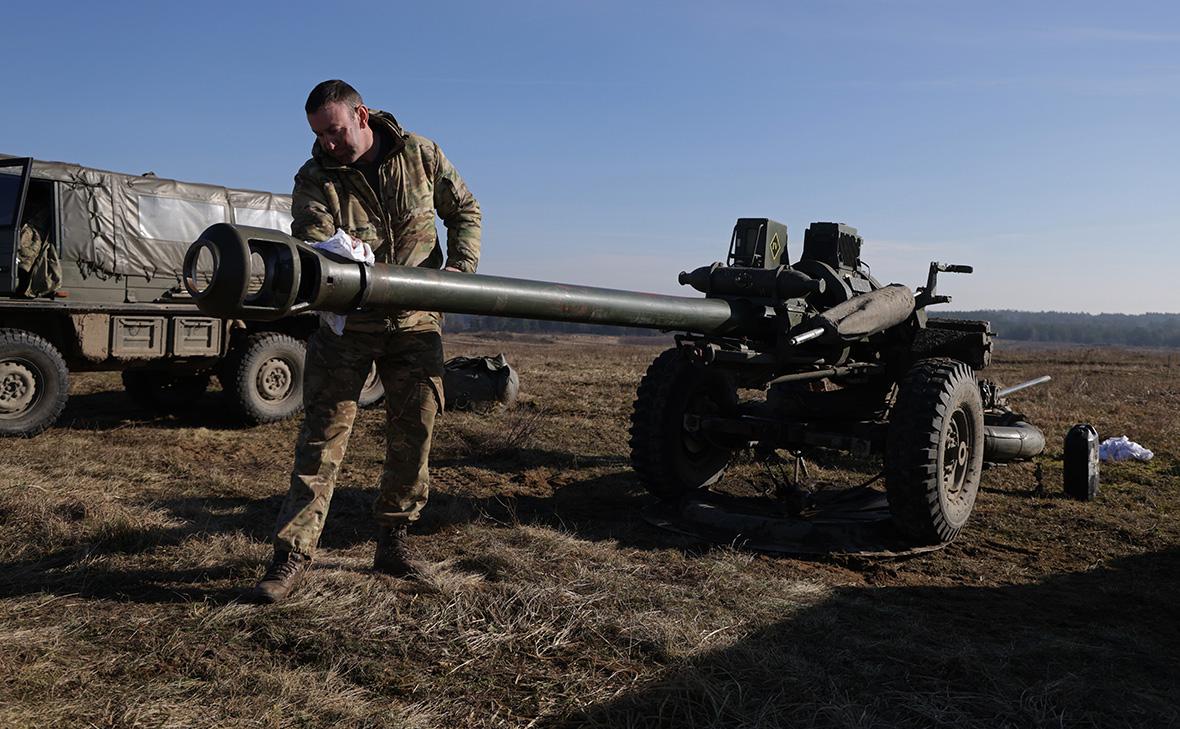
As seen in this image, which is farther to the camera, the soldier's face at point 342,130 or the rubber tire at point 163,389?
the rubber tire at point 163,389

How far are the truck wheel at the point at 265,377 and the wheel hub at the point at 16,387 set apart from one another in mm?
1650

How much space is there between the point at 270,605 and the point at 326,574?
1.39 ft

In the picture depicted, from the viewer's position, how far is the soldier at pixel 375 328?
395 cm

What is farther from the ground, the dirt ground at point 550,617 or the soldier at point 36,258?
the soldier at point 36,258

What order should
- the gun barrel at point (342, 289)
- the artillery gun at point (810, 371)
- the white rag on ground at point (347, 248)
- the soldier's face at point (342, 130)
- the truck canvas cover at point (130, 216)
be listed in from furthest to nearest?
the truck canvas cover at point (130, 216)
the artillery gun at point (810, 371)
the soldier's face at point (342, 130)
the white rag on ground at point (347, 248)
the gun barrel at point (342, 289)

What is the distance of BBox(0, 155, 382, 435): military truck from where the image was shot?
8211mm

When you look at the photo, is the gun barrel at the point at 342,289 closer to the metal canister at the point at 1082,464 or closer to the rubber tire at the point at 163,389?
the metal canister at the point at 1082,464

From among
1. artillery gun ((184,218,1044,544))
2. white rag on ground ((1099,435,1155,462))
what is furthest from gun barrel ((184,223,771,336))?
white rag on ground ((1099,435,1155,462))

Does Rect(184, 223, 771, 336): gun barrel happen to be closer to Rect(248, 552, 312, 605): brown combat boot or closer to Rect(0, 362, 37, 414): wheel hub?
Rect(248, 552, 312, 605): brown combat boot

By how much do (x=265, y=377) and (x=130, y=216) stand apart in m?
1.90

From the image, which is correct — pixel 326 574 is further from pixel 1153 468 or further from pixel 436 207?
pixel 1153 468

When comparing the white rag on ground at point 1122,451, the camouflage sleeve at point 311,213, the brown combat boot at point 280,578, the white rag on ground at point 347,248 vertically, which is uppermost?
the camouflage sleeve at point 311,213

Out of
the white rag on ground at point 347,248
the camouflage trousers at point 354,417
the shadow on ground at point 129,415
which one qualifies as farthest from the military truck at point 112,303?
the white rag on ground at point 347,248

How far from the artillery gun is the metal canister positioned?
1.72ft
